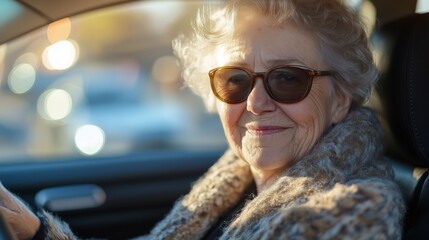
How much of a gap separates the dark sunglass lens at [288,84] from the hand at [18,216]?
0.88m

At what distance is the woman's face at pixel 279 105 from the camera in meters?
2.08

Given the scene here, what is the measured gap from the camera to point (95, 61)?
856 centimetres

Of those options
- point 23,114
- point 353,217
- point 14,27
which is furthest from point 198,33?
point 23,114

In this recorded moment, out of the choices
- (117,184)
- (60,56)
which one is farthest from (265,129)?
(60,56)

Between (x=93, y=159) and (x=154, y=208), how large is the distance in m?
0.40

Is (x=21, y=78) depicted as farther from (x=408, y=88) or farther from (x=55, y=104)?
(x=408, y=88)

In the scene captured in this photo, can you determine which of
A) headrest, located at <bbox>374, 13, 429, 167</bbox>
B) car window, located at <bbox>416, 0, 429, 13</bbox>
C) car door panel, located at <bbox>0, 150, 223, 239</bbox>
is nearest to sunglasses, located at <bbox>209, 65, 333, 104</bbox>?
headrest, located at <bbox>374, 13, 429, 167</bbox>

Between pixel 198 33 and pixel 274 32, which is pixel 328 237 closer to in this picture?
pixel 274 32

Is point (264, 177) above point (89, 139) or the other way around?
the other way around

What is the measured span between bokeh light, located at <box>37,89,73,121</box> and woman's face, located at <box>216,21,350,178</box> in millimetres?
5977

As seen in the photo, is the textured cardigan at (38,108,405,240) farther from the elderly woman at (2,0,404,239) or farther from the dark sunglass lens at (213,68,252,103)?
the dark sunglass lens at (213,68,252,103)

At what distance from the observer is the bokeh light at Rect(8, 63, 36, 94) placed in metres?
8.11

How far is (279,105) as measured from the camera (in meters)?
2.07

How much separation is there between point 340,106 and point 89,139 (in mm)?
5395
